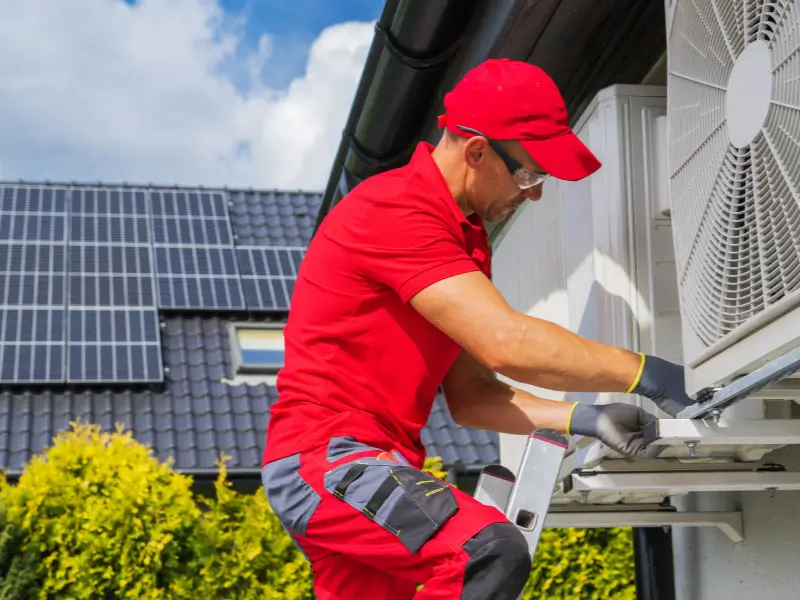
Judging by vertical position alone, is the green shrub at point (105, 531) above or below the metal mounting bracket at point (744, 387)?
above

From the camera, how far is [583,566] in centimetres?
612

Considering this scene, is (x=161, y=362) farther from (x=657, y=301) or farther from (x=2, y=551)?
(x=657, y=301)

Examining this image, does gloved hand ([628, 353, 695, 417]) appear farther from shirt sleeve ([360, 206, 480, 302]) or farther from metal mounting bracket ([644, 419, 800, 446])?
shirt sleeve ([360, 206, 480, 302])

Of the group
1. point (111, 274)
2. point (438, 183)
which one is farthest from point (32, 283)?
point (438, 183)

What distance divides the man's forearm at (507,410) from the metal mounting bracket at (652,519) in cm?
54

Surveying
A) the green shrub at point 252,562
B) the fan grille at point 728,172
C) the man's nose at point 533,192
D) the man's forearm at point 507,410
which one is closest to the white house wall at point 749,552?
the man's forearm at point 507,410

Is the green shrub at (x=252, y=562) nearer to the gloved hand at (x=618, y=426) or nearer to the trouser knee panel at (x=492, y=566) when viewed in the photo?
the gloved hand at (x=618, y=426)

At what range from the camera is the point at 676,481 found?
249cm

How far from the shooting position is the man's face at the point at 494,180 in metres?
2.22

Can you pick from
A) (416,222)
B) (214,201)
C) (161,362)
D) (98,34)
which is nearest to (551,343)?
(416,222)

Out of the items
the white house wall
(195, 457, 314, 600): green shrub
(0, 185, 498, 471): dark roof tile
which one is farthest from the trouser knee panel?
(0, 185, 498, 471): dark roof tile

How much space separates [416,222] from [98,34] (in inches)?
1255

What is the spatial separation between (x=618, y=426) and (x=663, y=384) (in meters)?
0.12

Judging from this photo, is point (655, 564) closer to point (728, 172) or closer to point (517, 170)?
point (517, 170)
